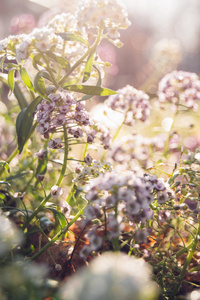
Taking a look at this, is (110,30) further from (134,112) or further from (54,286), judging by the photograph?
(54,286)

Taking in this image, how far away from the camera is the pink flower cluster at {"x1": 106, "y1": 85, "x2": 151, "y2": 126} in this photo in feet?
7.11

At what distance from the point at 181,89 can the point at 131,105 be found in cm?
41

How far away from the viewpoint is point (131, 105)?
7.16 ft

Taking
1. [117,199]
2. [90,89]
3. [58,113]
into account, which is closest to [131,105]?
[90,89]

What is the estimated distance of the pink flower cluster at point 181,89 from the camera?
7.29 feet

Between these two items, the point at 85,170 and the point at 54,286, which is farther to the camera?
the point at 85,170

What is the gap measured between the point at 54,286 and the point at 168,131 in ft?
5.73

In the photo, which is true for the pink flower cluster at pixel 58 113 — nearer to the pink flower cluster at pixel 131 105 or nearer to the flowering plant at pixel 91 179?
the flowering plant at pixel 91 179

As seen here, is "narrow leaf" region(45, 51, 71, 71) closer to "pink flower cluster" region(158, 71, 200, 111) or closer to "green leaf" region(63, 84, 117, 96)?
"green leaf" region(63, 84, 117, 96)

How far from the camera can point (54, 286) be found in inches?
34.8

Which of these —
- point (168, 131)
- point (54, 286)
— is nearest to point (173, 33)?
point (168, 131)

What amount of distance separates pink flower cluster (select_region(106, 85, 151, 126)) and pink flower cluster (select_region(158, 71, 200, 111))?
19cm

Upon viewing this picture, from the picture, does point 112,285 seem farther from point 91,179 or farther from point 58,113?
point 58,113

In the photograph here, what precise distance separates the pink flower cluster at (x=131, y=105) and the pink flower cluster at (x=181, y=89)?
0.19 meters
